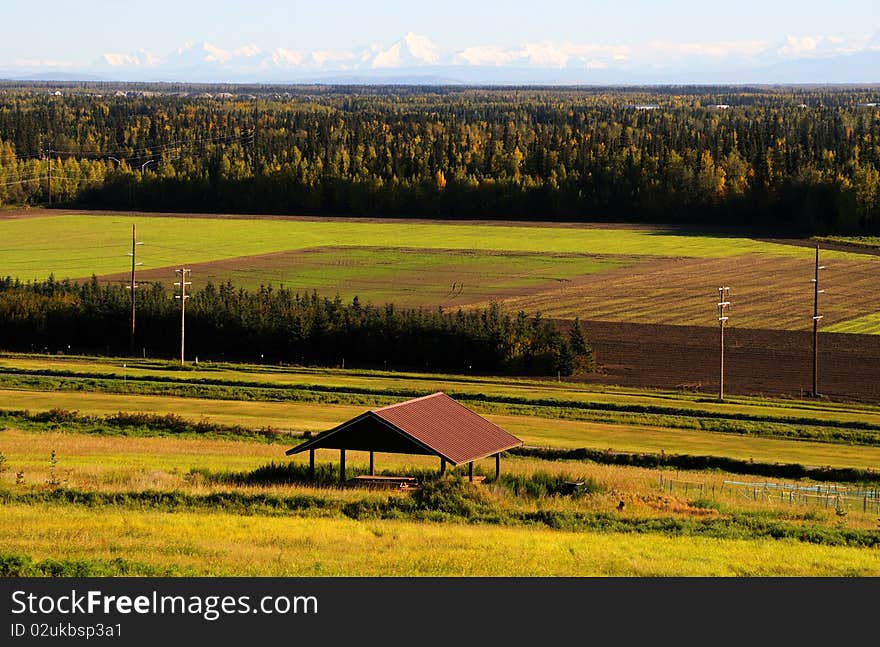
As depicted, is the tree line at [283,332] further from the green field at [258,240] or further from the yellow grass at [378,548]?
the yellow grass at [378,548]

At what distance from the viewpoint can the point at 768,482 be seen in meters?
40.7

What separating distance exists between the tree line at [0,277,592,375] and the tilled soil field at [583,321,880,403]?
9.21 feet

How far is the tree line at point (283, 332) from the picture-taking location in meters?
70.6

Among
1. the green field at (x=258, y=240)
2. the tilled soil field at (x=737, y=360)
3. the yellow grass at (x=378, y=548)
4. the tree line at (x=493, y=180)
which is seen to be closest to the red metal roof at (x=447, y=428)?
the yellow grass at (x=378, y=548)

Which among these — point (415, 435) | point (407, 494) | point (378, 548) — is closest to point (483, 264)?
point (415, 435)

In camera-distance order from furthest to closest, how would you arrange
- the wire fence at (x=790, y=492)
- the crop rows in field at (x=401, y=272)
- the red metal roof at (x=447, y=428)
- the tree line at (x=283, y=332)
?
the crop rows in field at (x=401, y=272) < the tree line at (x=283, y=332) < the wire fence at (x=790, y=492) < the red metal roof at (x=447, y=428)

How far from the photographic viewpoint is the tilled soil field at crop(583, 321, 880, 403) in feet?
213

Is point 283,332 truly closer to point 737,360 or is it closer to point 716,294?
point 737,360

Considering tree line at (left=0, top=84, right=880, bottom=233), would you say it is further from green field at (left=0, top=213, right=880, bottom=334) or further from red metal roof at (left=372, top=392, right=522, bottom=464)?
red metal roof at (left=372, top=392, right=522, bottom=464)

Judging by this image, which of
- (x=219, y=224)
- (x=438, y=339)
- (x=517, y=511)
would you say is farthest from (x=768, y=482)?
(x=219, y=224)

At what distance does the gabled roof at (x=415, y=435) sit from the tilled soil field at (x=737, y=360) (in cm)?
3003

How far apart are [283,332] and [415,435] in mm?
41117

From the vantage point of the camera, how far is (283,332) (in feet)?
243

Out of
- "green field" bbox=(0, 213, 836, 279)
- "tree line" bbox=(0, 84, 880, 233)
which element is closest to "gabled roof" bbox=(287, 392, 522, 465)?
"green field" bbox=(0, 213, 836, 279)
